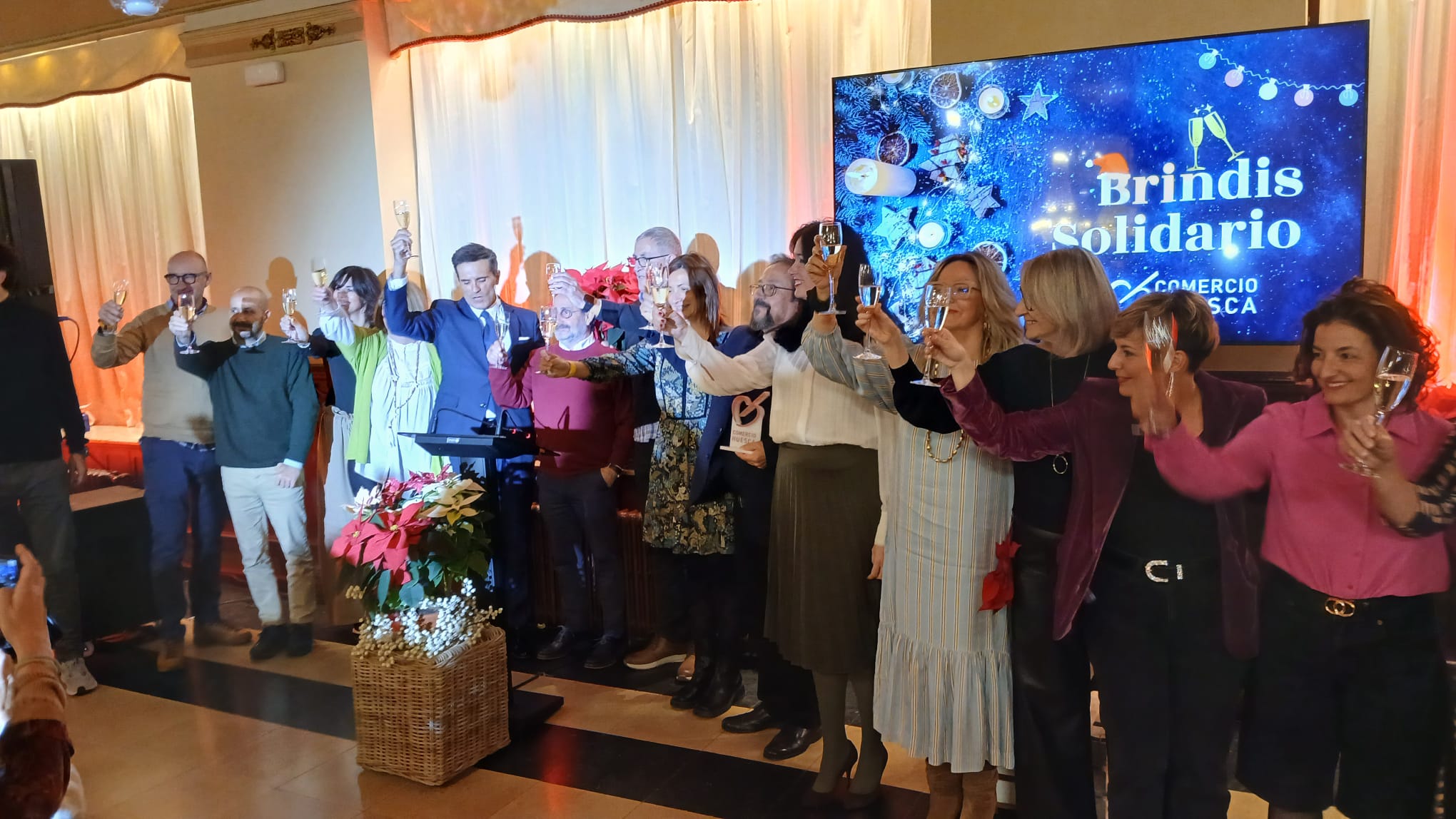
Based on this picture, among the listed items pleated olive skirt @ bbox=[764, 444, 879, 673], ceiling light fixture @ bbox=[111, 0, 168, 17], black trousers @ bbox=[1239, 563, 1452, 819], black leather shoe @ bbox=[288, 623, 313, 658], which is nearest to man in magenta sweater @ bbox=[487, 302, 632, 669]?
black leather shoe @ bbox=[288, 623, 313, 658]

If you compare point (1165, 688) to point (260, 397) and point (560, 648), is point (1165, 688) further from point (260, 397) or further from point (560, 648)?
point (260, 397)

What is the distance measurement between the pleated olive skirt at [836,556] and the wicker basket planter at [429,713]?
1066 millimetres

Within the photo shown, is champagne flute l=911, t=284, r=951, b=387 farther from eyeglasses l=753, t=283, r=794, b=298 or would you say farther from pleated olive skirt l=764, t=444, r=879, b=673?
eyeglasses l=753, t=283, r=794, b=298

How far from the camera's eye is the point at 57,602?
13.1ft

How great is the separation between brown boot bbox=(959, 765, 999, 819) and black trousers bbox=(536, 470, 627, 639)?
1848 mm

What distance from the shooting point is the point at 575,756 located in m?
3.14

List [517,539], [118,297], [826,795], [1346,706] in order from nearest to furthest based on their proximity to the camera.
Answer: [1346,706] < [826,795] < [118,297] < [517,539]

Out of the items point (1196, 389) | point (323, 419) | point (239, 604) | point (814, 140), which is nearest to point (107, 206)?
point (323, 419)

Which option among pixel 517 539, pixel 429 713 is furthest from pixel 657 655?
pixel 429 713

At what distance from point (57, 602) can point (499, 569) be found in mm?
1968

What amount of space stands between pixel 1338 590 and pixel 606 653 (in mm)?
2689

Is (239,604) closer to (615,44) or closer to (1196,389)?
(615,44)

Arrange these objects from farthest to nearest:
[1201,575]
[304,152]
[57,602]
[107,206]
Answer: [107,206] < [304,152] < [57,602] < [1201,575]

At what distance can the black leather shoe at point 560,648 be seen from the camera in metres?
3.99
